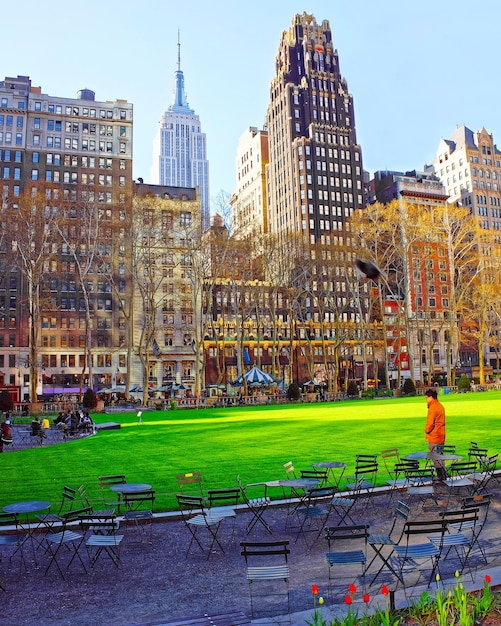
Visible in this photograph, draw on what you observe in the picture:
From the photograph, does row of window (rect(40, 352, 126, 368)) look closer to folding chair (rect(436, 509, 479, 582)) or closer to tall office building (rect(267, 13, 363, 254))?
tall office building (rect(267, 13, 363, 254))

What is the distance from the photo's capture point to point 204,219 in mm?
55375

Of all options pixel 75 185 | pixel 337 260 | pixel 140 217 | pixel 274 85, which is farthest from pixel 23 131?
pixel 274 85

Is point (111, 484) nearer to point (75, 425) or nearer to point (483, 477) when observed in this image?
point (483, 477)

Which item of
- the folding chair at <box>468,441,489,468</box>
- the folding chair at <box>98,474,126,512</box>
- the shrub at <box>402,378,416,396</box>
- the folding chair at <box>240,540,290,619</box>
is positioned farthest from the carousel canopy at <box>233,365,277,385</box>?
the folding chair at <box>240,540,290,619</box>

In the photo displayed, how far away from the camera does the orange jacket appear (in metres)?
15.2

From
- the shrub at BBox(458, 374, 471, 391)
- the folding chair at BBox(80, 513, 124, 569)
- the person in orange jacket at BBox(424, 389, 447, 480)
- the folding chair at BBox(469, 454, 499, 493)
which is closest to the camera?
the folding chair at BBox(80, 513, 124, 569)

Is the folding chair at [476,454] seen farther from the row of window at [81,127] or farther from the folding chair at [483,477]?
the row of window at [81,127]

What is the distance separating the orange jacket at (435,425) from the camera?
600 inches

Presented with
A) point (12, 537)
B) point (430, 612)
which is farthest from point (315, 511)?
point (12, 537)

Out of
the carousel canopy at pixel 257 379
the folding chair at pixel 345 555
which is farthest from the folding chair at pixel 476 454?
the carousel canopy at pixel 257 379

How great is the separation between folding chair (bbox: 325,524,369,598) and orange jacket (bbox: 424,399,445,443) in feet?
18.3

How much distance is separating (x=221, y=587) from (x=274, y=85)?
13663cm

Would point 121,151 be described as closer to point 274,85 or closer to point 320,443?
point 274,85

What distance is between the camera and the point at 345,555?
773 centimetres
